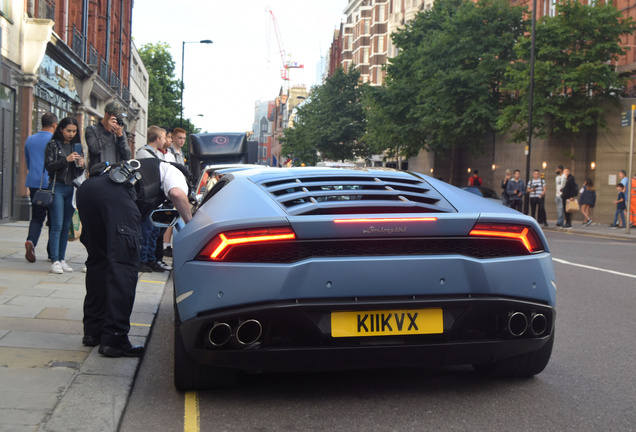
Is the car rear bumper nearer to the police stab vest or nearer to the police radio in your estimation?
the police radio

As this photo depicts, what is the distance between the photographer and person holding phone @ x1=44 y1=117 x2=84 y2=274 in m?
8.70

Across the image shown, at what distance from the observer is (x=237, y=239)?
385 centimetres

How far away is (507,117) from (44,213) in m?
27.7

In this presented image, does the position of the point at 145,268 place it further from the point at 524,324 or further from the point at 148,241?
the point at 524,324

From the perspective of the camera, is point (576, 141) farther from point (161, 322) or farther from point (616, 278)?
point (161, 322)

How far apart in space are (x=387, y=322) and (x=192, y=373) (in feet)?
3.62

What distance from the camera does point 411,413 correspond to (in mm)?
3951

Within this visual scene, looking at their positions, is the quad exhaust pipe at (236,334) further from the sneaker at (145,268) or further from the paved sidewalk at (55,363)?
the sneaker at (145,268)

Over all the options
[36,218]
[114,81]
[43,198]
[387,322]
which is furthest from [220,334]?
[114,81]

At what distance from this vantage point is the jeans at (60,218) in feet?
29.1

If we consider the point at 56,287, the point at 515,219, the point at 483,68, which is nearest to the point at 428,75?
the point at 483,68

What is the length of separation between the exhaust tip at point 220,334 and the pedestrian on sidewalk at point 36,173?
585 cm

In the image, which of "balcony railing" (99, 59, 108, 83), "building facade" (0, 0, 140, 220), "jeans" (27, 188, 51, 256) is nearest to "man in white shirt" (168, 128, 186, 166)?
"jeans" (27, 188, 51, 256)

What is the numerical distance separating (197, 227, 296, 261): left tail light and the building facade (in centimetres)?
1472
